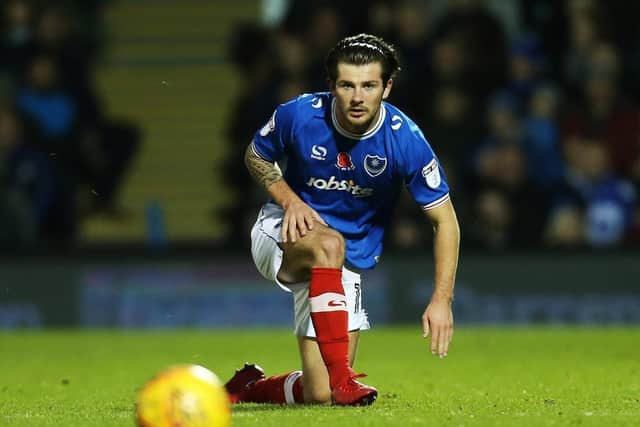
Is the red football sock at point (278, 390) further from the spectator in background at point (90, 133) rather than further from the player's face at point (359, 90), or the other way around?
the spectator in background at point (90, 133)

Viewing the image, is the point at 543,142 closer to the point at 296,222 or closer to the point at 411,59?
the point at 411,59

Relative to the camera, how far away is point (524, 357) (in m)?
10.8

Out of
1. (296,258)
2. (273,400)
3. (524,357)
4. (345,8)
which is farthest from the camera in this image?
(345,8)

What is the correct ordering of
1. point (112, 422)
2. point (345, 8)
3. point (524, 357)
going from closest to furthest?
point (112, 422) → point (524, 357) → point (345, 8)

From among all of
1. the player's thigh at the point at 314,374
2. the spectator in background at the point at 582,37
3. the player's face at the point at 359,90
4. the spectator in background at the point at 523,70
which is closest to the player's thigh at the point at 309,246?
the player's thigh at the point at 314,374

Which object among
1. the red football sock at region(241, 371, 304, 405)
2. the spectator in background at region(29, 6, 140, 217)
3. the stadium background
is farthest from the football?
the spectator in background at region(29, 6, 140, 217)

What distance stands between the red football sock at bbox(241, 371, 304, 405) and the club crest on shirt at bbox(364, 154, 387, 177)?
1145 mm

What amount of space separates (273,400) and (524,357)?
3627 mm

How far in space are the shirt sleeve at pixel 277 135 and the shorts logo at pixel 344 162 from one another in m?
0.27

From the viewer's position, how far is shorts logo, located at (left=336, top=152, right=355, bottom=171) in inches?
286

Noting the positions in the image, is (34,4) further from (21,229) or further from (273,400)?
(273,400)

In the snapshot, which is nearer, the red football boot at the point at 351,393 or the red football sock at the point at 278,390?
the red football boot at the point at 351,393

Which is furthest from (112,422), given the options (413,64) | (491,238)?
(413,64)

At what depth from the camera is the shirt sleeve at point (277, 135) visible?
7.35m
